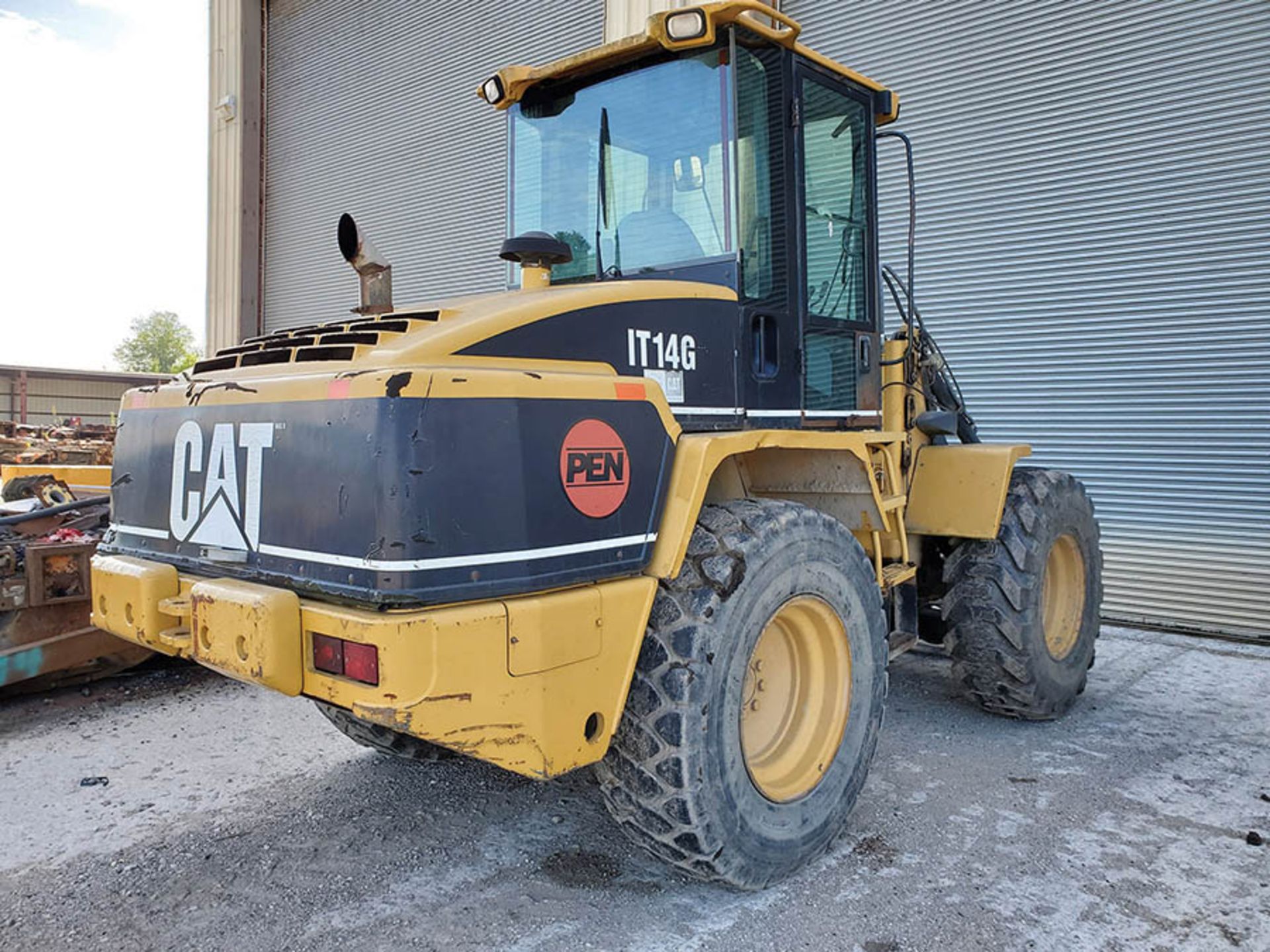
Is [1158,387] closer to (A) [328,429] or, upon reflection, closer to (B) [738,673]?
(B) [738,673]

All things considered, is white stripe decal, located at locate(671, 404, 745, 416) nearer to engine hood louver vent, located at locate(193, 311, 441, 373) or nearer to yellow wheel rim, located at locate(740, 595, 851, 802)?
yellow wheel rim, located at locate(740, 595, 851, 802)

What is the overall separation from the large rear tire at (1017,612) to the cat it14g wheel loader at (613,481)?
0.17 ft

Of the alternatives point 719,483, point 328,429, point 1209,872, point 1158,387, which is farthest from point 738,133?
point 1158,387

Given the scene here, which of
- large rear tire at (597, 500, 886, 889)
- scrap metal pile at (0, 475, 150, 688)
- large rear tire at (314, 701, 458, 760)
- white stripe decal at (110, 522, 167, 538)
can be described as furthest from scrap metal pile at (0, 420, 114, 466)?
large rear tire at (597, 500, 886, 889)

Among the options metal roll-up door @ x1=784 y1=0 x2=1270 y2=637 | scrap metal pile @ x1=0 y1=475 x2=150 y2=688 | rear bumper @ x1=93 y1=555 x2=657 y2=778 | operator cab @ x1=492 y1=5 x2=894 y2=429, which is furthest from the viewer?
metal roll-up door @ x1=784 y1=0 x2=1270 y2=637

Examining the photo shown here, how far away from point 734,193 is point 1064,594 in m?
3.17

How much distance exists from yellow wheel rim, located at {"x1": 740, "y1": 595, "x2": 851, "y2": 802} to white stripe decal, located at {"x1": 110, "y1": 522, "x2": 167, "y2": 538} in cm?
202

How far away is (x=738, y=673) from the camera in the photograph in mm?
2893

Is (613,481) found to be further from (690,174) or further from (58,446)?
(58,446)

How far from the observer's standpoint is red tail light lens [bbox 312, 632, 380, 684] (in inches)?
92.7

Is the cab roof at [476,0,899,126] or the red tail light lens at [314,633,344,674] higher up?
the cab roof at [476,0,899,126]

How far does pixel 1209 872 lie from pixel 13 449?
920 centimetres

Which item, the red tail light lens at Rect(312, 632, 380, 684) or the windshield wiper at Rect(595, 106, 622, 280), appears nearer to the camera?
the red tail light lens at Rect(312, 632, 380, 684)

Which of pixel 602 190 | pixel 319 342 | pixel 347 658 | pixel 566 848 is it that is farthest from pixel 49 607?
pixel 602 190
